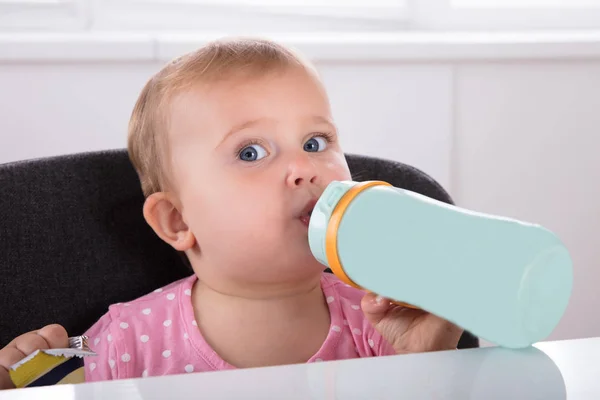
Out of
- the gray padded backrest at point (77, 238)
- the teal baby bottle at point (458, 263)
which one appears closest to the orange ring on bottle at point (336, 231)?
the teal baby bottle at point (458, 263)

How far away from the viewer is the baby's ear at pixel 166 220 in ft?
3.34

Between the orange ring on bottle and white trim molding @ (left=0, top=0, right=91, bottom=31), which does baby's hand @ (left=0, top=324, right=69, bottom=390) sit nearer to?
the orange ring on bottle

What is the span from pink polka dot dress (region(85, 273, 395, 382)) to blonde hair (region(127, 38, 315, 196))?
147 mm

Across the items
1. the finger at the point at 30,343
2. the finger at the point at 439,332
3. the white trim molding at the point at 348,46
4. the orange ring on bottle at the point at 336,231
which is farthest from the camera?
the white trim molding at the point at 348,46

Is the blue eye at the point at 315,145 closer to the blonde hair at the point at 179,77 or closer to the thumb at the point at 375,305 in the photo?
the blonde hair at the point at 179,77

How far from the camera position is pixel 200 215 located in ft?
3.15

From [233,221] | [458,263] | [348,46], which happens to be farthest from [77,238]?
[348,46]

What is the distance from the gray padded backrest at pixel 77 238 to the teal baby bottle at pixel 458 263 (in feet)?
1.49

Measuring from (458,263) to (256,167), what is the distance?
0.42 metres

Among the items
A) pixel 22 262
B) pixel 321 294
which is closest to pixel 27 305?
pixel 22 262

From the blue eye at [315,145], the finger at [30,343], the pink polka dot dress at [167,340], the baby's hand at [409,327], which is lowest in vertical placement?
the pink polka dot dress at [167,340]

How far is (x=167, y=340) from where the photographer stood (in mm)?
987

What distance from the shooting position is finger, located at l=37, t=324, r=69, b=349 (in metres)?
0.91

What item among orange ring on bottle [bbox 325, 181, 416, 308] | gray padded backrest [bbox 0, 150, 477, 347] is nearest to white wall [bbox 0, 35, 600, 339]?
gray padded backrest [bbox 0, 150, 477, 347]
